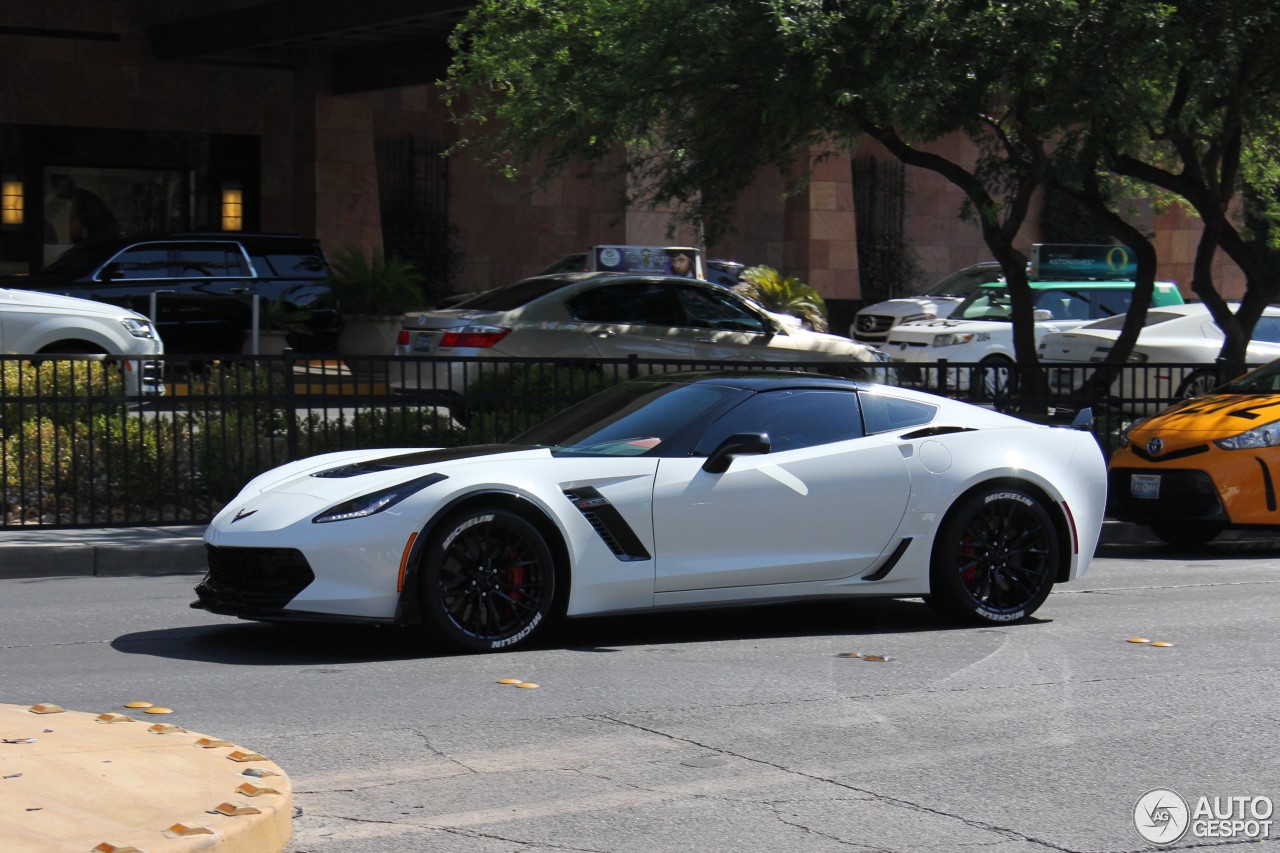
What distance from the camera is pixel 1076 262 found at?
95.6ft

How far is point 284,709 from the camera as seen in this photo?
6402 mm

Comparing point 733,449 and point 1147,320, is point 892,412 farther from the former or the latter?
point 1147,320

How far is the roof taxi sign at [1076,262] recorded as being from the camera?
29.0 meters

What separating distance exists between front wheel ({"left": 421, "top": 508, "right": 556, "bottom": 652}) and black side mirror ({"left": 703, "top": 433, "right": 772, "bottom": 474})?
3.17ft

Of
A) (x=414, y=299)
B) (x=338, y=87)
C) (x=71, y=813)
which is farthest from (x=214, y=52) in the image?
(x=71, y=813)

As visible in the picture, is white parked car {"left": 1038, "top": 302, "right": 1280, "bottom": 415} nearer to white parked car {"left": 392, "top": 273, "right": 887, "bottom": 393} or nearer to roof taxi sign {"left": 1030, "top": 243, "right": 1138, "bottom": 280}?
white parked car {"left": 392, "top": 273, "right": 887, "bottom": 393}

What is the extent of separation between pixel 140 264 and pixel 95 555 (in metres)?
11.3

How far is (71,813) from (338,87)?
26.9 meters

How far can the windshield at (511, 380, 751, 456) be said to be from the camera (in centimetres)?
803

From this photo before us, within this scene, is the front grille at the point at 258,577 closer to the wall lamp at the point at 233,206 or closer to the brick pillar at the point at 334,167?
the brick pillar at the point at 334,167

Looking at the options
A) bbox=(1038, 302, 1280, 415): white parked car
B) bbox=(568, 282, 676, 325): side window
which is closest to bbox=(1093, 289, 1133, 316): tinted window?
bbox=(1038, 302, 1280, 415): white parked car

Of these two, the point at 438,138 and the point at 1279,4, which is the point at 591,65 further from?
the point at 438,138

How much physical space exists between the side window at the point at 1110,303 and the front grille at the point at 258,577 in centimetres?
2083

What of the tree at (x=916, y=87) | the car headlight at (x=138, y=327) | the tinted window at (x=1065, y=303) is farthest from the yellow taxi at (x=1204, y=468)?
the tinted window at (x=1065, y=303)
